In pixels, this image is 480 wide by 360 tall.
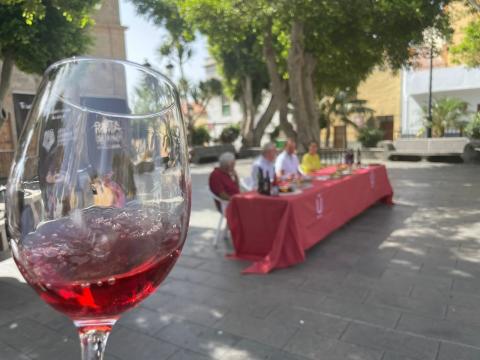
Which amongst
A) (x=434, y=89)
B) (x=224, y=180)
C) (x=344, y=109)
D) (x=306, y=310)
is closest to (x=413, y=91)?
(x=434, y=89)

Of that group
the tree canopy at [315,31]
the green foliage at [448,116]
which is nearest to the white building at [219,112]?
the green foliage at [448,116]

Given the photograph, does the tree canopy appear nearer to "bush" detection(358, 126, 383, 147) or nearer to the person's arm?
the person's arm

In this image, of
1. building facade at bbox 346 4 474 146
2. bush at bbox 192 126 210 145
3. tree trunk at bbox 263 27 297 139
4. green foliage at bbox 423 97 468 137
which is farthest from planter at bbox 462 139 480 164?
bush at bbox 192 126 210 145

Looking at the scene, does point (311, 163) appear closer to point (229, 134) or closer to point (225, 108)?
point (229, 134)

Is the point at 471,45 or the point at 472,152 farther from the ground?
the point at 471,45

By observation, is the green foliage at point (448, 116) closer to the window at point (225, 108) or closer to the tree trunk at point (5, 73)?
the tree trunk at point (5, 73)

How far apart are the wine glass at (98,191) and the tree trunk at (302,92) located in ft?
36.4

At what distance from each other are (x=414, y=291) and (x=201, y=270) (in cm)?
230

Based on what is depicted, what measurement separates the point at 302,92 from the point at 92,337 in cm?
1219

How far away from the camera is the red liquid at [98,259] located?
47 centimetres

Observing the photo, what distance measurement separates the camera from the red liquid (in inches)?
18.7

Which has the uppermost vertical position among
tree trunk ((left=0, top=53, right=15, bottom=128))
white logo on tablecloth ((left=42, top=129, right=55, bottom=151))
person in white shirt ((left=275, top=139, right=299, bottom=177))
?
tree trunk ((left=0, top=53, right=15, bottom=128))

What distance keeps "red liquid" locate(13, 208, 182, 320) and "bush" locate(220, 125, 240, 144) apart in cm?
2619

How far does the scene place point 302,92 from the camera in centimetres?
1212
